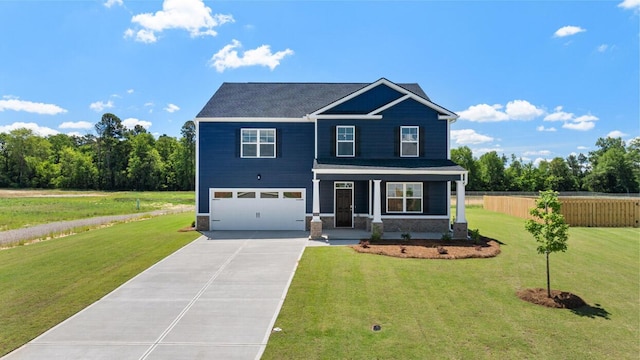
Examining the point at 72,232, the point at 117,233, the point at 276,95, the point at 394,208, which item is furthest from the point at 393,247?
the point at 72,232

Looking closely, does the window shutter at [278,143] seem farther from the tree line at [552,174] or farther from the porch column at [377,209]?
the tree line at [552,174]

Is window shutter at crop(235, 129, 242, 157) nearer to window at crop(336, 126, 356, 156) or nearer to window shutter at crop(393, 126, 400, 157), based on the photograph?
window at crop(336, 126, 356, 156)

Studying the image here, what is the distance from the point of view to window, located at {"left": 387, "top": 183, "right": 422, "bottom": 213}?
17.5 m

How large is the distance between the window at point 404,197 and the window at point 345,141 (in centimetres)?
252

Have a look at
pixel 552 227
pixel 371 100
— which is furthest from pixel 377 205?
pixel 552 227

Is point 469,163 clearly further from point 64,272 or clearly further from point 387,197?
point 64,272

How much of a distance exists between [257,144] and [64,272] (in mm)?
9940

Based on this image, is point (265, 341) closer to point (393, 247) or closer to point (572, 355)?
point (572, 355)

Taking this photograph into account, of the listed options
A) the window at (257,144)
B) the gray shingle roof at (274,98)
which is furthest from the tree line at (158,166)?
the window at (257,144)

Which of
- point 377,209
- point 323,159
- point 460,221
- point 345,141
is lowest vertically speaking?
point 460,221

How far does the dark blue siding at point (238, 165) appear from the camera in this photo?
59.5ft

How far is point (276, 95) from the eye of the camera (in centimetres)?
2062

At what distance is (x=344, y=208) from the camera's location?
1798 cm

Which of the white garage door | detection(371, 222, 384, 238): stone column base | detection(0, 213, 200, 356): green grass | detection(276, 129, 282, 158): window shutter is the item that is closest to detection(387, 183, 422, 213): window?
detection(371, 222, 384, 238): stone column base
